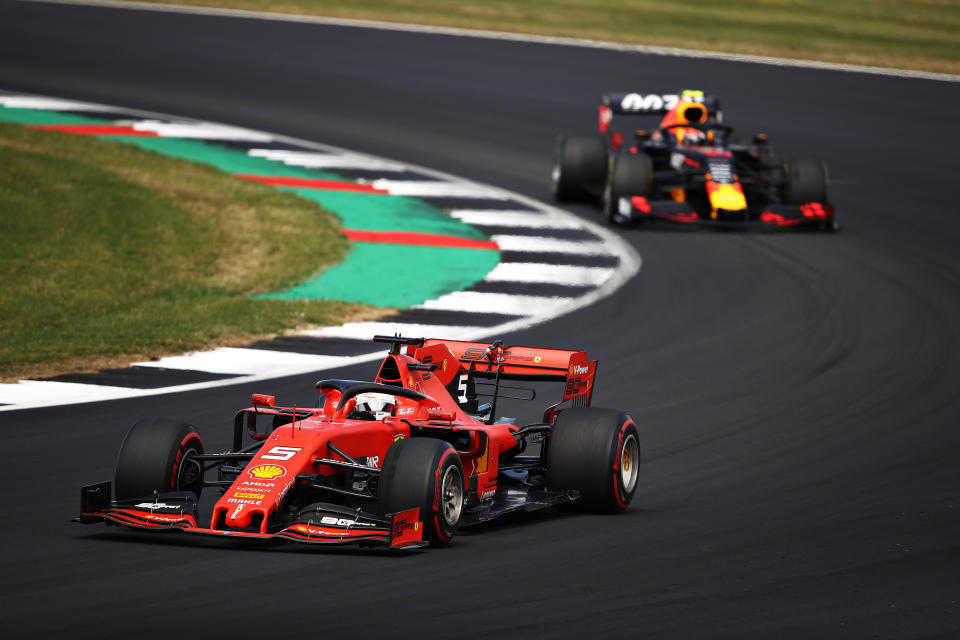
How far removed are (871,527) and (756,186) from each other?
13899mm

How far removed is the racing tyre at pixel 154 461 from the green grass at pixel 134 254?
4.63 m

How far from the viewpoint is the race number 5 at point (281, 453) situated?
9.22 metres

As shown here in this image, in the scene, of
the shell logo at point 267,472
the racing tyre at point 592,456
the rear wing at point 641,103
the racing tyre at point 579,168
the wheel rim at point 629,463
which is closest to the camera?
the shell logo at point 267,472

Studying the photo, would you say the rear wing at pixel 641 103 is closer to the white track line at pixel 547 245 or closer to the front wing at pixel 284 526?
the white track line at pixel 547 245

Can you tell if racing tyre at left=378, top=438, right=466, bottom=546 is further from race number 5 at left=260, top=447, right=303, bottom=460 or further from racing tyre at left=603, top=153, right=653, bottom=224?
racing tyre at left=603, top=153, right=653, bottom=224

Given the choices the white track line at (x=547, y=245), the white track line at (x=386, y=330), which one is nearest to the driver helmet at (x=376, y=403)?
the white track line at (x=386, y=330)

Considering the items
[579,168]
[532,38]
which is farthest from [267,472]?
[532,38]

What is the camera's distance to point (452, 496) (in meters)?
9.47

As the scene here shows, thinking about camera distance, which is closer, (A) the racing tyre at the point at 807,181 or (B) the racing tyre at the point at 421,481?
(B) the racing tyre at the point at 421,481

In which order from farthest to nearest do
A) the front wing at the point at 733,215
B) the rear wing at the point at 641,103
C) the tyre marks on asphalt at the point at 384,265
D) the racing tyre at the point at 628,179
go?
the rear wing at the point at 641,103 → the racing tyre at the point at 628,179 → the front wing at the point at 733,215 → the tyre marks on asphalt at the point at 384,265

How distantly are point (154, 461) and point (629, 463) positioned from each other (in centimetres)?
314

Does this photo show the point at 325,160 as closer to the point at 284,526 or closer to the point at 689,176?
the point at 689,176

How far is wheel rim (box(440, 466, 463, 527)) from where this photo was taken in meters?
9.34

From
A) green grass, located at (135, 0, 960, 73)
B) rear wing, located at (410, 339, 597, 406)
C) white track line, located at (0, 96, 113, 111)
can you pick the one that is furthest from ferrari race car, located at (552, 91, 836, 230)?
green grass, located at (135, 0, 960, 73)
